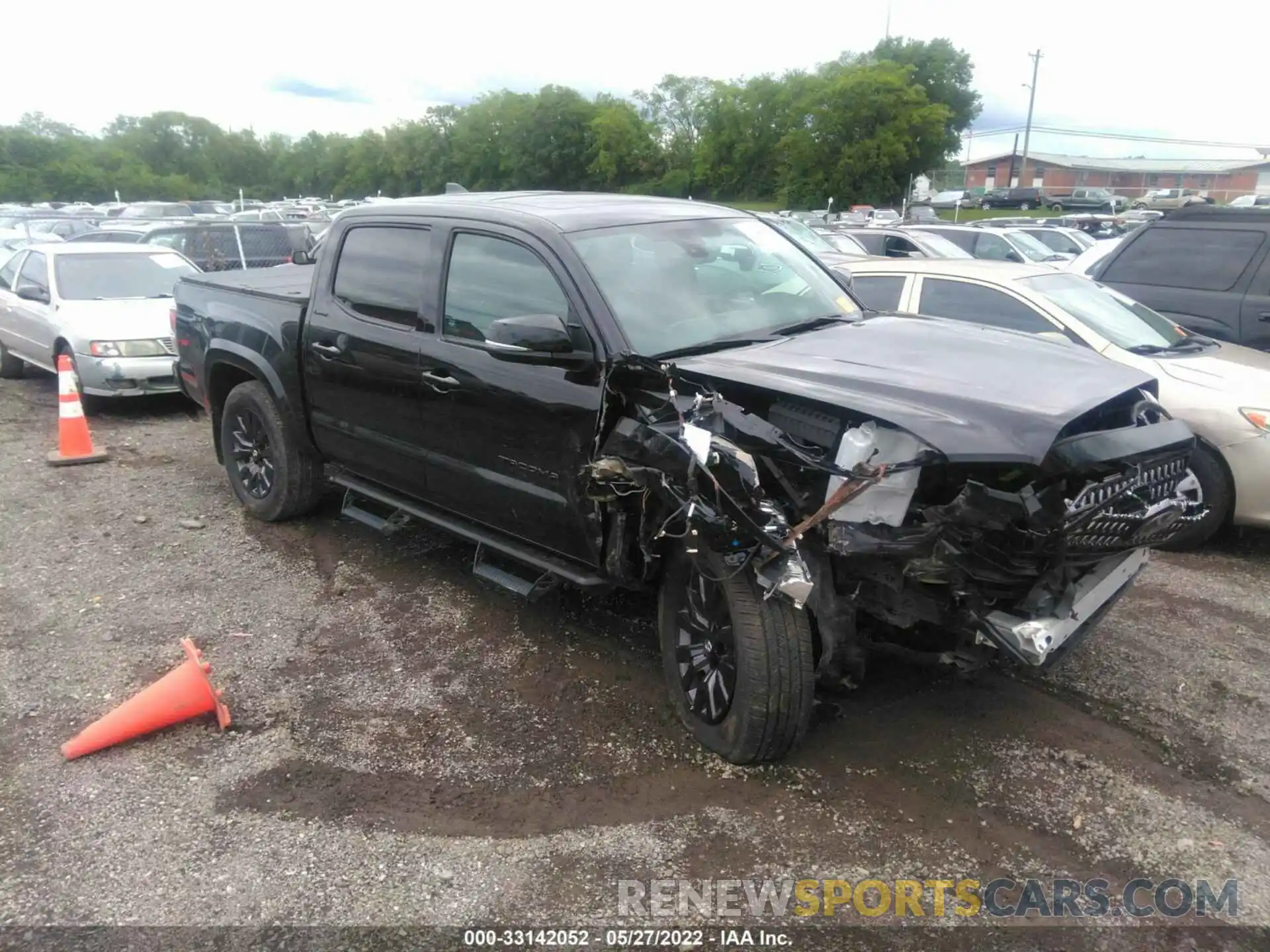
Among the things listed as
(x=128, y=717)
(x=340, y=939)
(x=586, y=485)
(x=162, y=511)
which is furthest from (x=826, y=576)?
(x=162, y=511)

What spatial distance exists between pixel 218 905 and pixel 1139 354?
5.45 metres

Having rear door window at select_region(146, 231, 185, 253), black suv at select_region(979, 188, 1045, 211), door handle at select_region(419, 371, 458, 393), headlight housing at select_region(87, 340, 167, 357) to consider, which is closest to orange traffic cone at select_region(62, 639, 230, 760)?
door handle at select_region(419, 371, 458, 393)

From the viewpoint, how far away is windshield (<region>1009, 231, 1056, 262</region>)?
16.2 meters

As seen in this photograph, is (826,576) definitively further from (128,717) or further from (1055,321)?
(1055,321)

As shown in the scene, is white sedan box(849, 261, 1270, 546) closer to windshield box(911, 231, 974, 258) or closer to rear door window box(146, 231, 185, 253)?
windshield box(911, 231, 974, 258)

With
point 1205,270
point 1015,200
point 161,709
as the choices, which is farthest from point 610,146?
point 161,709

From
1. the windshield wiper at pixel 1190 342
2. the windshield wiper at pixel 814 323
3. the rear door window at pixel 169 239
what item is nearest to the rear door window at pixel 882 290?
the windshield wiper at pixel 1190 342

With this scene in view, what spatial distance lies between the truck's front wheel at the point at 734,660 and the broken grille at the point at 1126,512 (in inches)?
36.3

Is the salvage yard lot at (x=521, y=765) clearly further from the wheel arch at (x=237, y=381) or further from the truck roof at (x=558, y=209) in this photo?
the truck roof at (x=558, y=209)

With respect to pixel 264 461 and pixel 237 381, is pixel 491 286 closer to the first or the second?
pixel 264 461

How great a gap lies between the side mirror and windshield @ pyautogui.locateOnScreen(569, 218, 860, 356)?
24cm

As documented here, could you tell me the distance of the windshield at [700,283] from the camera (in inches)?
147

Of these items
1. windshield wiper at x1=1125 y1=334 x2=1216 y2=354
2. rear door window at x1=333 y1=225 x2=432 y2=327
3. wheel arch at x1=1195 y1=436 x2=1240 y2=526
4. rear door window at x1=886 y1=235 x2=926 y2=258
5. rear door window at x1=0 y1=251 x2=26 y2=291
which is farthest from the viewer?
rear door window at x1=886 y1=235 x2=926 y2=258

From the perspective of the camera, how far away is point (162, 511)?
20.8 feet
